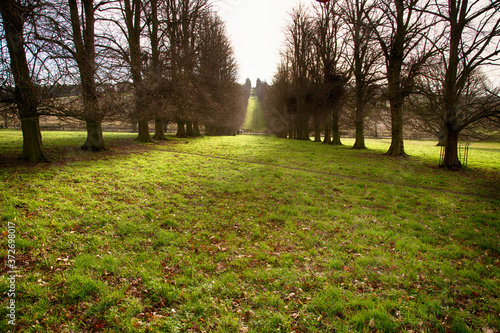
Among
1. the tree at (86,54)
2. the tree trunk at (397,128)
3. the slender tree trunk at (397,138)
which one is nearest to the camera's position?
the tree at (86,54)

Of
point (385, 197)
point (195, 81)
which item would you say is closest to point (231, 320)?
point (385, 197)

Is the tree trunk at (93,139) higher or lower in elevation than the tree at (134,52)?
lower

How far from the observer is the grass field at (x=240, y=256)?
134 inches

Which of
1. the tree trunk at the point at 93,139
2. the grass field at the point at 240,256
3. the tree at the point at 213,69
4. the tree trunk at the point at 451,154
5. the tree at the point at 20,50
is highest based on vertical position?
the tree at the point at 213,69

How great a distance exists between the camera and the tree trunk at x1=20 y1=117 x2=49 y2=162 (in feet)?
31.8

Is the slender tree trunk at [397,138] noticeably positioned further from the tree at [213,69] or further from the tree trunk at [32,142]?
the tree trunk at [32,142]

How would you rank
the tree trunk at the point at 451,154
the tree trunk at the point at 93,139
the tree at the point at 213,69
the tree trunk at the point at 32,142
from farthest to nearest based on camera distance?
the tree at the point at 213,69 < the tree trunk at the point at 93,139 < the tree trunk at the point at 451,154 < the tree trunk at the point at 32,142

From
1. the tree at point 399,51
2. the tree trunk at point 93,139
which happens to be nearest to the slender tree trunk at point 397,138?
the tree at point 399,51

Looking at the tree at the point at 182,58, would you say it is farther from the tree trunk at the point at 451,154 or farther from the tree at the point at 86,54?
the tree trunk at the point at 451,154

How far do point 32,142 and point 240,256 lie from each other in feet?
36.1

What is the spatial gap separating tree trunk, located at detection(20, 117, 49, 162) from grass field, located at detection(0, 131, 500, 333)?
36.6 inches

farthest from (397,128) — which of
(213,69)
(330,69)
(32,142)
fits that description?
(213,69)

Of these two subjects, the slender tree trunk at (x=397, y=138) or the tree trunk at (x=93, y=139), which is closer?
the tree trunk at (x=93, y=139)

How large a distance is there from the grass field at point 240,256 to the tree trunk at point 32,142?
0.93 metres
